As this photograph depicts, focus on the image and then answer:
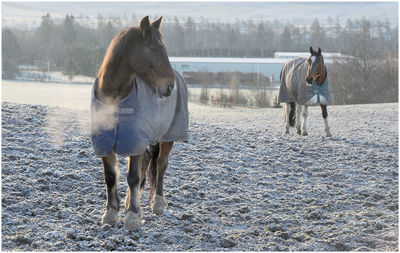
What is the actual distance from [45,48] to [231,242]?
52.4 metres

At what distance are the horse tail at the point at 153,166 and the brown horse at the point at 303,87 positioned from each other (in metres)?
5.26

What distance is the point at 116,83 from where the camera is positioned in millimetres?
3906

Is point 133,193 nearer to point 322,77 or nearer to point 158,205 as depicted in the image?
point 158,205

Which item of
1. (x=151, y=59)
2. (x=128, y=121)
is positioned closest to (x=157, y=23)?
(x=151, y=59)

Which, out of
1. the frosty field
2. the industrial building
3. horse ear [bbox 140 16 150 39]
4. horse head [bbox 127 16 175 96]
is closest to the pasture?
the frosty field

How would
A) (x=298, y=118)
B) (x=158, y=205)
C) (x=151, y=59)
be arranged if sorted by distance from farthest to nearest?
(x=298, y=118) < (x=158, y=205) < (x=151, y=59)

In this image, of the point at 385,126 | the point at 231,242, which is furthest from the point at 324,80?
the point at 231,242

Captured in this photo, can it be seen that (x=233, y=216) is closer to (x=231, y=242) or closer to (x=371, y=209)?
(x=231, y=242)

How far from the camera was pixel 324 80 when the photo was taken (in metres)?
9.84

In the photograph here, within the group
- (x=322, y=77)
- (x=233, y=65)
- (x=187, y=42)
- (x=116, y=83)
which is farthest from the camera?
(x=187, y=42)

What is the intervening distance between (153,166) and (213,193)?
3.29 feet

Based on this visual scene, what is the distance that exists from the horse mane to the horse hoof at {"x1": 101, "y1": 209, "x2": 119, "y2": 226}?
1.22 meters

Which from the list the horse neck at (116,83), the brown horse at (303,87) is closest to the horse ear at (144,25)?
the horse neck at (116,83)

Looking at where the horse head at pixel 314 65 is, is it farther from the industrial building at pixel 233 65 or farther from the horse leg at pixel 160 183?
the industrial building at pixel 233 65
